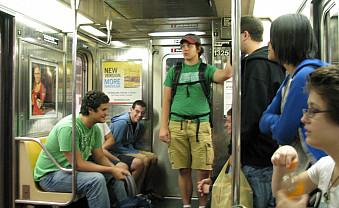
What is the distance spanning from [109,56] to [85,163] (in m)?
2.40

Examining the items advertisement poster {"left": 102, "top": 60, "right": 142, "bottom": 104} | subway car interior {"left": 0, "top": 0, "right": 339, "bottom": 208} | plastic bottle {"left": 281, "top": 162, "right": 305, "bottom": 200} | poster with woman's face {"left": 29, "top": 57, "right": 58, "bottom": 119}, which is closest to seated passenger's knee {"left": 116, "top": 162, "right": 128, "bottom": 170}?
subway car interior {"left": 0, "top": 0, "right": 339, "bottom": 208}

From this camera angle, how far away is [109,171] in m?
3.21

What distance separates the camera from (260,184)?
1871mm

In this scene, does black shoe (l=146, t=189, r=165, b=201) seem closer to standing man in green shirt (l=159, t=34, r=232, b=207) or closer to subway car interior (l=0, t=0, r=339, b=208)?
subway car interior (l=0, t=0, r=339, b=208)

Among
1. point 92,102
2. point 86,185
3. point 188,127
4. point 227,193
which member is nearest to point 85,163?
point 86,185

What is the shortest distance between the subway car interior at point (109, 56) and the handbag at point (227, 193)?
98 cm

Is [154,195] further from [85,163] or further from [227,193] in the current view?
[227,193]

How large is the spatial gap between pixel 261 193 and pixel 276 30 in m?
0.96

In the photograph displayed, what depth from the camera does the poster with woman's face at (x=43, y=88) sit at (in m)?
3.54

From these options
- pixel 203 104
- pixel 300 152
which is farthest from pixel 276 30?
pixel 203 104

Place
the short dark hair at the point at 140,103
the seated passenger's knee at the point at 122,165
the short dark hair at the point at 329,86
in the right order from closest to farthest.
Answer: the short dark hair at the point at 329,86
the seated passenger's knee at the point at 122,165
the short dark hair at the point at 140,103

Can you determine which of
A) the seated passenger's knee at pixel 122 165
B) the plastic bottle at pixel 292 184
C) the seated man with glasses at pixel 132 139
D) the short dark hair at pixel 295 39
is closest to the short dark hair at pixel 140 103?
the seated man with glasses at pixel 132 139

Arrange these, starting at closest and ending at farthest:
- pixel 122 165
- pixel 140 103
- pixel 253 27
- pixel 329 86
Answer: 1. pixel 329 86
2. pixel 253 27
3. pixel 122 165
4. pixel 140 103

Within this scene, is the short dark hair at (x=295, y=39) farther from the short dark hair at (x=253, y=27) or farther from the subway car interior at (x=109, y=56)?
the short dark hair at (x=253, y=27)
